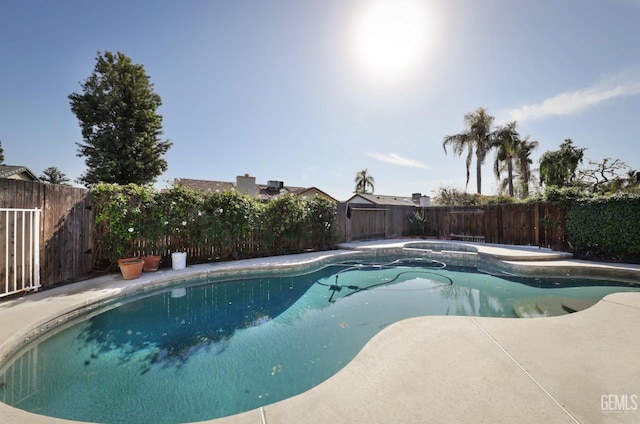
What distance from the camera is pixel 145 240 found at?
20.8 feet

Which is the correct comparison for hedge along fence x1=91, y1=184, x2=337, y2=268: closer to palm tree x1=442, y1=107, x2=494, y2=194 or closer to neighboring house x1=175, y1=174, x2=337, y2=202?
neighboring house x1=175, y1=174, x2=337, y2=202

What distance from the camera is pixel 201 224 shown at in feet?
22.8

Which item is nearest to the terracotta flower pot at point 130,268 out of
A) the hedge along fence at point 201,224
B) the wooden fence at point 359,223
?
the hedge along fence at point 201,224

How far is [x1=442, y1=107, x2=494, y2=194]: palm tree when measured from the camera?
65.2 feet

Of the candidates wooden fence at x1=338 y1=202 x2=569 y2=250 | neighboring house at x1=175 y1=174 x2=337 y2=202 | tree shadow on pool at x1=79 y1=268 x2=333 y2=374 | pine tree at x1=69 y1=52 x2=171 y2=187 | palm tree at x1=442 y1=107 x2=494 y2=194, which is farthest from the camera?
palm tree at x1=442 y1=107 x2=494 y2=194

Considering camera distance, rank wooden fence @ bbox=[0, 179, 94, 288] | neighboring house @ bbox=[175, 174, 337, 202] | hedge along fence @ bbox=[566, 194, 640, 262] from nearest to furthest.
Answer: wooden fence @ bbox=[0, 179, 94, 288] < hedge along fence @ bbox=[566, 194, 640, 262] < neighboring house @ bbox=[175, 174, 337, 202]

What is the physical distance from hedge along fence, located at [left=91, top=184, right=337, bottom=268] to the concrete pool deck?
2675 mm

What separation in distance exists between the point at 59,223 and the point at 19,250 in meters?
0.90

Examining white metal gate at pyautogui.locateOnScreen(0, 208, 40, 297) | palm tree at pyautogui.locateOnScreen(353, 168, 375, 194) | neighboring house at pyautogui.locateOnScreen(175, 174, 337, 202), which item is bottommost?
white metal gate at pyautogui.locateOnScreen(0, 208, 40, 297)

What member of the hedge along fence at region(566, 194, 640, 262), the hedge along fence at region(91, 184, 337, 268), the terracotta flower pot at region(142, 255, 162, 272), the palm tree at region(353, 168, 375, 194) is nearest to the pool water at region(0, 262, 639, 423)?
the terracotta flower pot at region(142, 255, 162, 272)

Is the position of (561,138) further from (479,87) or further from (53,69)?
(53,69)

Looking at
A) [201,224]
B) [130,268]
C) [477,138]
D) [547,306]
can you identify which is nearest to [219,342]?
[130,268]

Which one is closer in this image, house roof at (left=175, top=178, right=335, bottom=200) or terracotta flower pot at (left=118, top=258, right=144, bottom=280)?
terracotta flower pot at (left=118, top=258, right=144, bottom=280)

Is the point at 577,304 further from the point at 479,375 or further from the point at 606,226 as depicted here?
the point at 606,226
